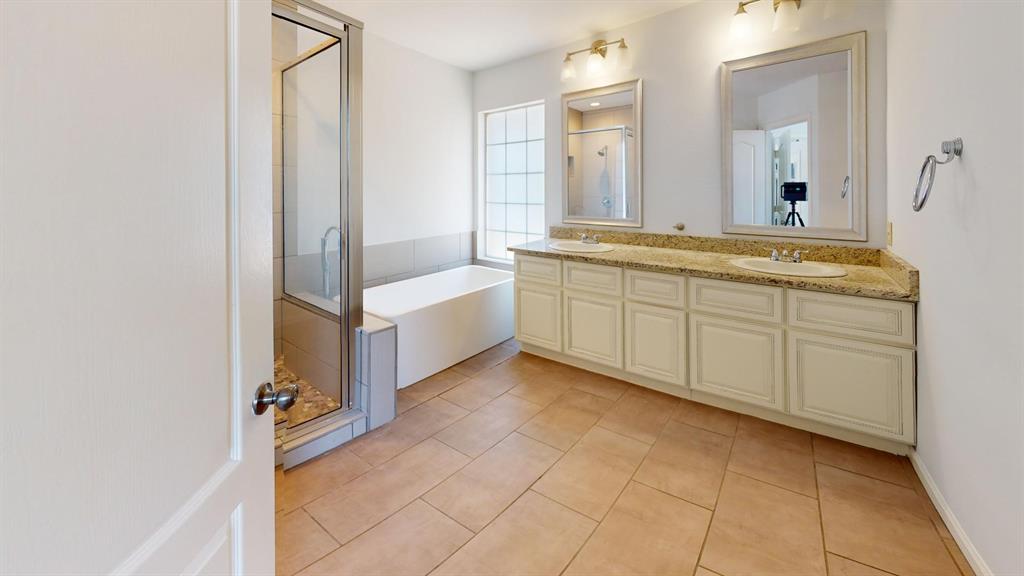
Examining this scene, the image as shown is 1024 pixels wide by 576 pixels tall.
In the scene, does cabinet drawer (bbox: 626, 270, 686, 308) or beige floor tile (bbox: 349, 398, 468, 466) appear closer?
beige floor tile (bbox: 349, 398, 468, 466)

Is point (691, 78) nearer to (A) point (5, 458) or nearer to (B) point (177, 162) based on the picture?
(B) point (177, 162)

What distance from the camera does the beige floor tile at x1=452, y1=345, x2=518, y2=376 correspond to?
11.1ft

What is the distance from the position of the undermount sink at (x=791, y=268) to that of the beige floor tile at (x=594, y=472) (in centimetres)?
119

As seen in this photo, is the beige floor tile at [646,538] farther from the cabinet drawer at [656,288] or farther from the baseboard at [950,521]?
the cabinet drawer at [656,288]

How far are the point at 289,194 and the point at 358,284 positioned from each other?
875 millimetres

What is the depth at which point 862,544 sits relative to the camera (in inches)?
65.9

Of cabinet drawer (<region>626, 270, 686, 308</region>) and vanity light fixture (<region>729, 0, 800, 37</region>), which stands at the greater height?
vanity light fixture (<region>729, 0, 800, 37</region>)

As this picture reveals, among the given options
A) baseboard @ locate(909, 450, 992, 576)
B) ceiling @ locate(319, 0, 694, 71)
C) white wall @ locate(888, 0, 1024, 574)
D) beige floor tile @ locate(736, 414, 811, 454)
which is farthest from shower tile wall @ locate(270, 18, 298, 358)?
baseboard @ locate(909, 450, 992, 576)

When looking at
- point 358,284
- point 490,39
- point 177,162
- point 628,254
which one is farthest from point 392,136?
point 177,162

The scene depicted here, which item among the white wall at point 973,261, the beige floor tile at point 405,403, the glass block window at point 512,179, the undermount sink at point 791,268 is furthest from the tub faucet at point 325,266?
the white wall at point 973,261

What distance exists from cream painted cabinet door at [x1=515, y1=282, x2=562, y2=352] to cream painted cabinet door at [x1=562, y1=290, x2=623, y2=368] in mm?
75

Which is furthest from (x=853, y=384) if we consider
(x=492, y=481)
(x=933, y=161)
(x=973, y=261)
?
(x=492, y=481)

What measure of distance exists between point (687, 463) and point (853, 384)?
35.1 inches

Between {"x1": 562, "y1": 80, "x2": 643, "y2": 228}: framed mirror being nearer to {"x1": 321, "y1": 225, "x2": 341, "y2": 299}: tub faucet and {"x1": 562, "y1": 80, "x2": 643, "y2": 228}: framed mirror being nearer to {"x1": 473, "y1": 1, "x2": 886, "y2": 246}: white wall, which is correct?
{"x1": 473, "y1": 1, "x2": 886, "y2": 246}: white wall
